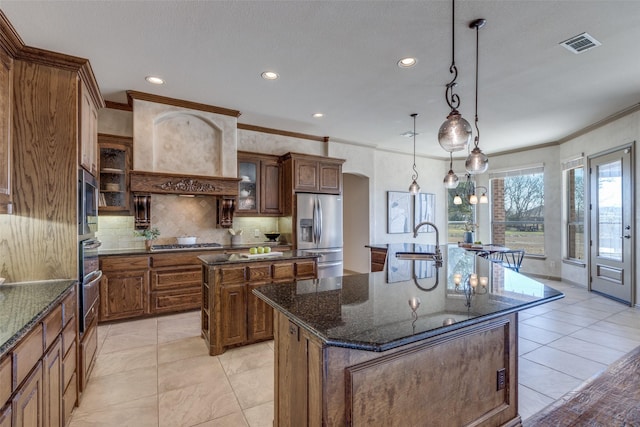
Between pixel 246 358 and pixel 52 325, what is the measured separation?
1642 millimetres

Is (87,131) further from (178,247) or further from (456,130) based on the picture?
(456,130)

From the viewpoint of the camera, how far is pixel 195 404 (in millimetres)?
2242

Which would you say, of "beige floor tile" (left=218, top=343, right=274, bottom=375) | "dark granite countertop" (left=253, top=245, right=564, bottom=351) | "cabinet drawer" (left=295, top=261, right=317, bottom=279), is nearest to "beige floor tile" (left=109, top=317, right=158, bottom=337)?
"beige floor tile" (left=218, top=343, right=274, bottom=375)

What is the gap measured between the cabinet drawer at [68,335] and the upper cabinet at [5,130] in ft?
2.74

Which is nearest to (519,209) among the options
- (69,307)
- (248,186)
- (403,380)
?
(248,186)

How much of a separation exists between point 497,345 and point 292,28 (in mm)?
2716

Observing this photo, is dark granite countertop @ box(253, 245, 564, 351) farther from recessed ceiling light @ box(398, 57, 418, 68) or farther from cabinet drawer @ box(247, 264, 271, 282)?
recessed ceiling light @ box(398, 57, 418, 68)

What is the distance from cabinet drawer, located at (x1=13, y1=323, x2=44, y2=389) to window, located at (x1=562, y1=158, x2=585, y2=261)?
7502 millimetres

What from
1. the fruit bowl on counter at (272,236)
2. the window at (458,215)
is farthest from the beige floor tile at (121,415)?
the window at (458,215)

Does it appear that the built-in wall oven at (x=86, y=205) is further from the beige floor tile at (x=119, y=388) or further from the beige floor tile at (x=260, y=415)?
the beige floor tile at (x=260, y=415)

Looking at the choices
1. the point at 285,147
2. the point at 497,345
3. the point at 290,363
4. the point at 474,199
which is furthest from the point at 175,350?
the point at 474,199

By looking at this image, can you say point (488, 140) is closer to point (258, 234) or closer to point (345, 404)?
point (258, 234)

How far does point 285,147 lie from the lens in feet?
18.3

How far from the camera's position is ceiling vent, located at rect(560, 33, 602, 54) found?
8.55 ft
